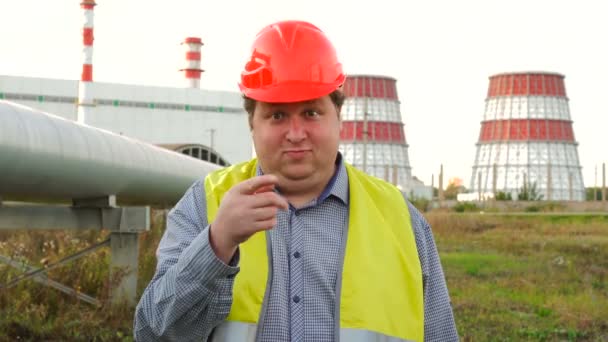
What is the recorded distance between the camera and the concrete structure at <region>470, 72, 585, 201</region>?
43.9m

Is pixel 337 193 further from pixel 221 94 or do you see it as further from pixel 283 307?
pixel 221 94

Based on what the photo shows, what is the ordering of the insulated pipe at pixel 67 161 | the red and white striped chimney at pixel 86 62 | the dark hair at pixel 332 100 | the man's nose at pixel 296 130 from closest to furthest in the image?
the man's nose at pixel 296 130
the dark hair at pixel 332 100
the insulated pipe at pixel 67 161
the red and white striped chimney at pixel 86 62

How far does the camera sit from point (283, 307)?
6.03ft

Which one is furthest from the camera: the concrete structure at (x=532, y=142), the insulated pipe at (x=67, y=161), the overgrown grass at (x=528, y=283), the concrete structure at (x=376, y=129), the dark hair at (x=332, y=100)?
the concrete structure at (x=532, y=142)

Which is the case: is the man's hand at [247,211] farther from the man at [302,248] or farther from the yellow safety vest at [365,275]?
the yellow safety vest at [365,275]

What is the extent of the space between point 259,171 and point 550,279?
27.2 feet

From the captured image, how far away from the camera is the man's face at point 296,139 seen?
183 cm

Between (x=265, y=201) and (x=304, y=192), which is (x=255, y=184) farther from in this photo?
(x=304, y=192)

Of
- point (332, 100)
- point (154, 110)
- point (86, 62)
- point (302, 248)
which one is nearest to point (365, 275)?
point (302, 248)

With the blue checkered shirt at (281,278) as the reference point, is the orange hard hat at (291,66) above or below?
above

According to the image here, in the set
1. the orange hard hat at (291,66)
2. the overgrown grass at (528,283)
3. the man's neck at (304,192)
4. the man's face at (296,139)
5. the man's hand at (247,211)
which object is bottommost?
the overgrown grass at (528,283)

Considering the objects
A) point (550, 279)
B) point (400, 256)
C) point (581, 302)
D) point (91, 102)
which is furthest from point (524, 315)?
point (91, 102)

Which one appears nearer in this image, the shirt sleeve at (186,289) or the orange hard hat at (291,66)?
the shirt sleeve at (186,289)

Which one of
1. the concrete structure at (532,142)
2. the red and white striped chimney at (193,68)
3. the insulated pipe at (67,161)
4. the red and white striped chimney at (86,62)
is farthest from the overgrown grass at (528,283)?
the red and white striped chimney at (193,68)
